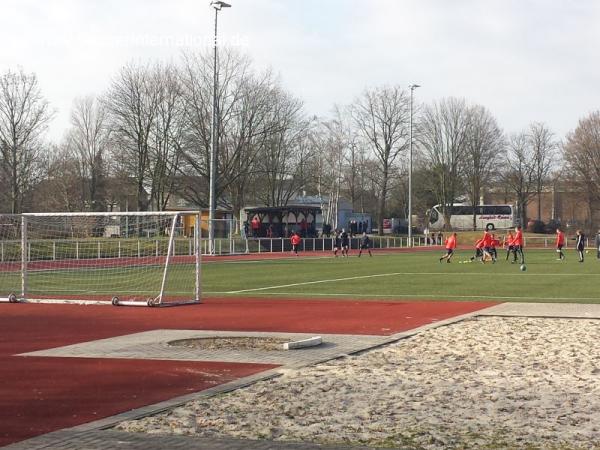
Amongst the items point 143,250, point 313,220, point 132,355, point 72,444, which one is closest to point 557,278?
point 143,250

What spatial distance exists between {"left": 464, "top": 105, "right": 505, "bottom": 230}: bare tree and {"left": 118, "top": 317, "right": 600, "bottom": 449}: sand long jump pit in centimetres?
7376

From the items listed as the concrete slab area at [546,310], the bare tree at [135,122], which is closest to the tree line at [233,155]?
the bare tree at [135,122]

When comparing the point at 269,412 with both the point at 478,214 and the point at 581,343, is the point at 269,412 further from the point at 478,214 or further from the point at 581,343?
the point at 478,214

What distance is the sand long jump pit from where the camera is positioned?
683cm

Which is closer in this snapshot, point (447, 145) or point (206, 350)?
point (206, 350)

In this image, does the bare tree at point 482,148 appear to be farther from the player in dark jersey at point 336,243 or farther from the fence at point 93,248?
the fence at point 93,248

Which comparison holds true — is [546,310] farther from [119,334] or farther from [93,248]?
[93,248]

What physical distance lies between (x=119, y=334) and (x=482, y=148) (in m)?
73.9

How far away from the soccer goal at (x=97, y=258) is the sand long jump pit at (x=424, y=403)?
10.9 meters

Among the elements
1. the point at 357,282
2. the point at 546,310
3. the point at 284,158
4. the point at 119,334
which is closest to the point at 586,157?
the point at 284,158

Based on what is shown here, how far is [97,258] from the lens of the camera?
106 ft

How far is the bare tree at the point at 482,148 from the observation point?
83.8 meters

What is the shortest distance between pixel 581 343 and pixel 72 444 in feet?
28.4

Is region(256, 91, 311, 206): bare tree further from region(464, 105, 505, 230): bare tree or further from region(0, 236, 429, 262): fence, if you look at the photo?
region(0, 236, 429, 262): fence
